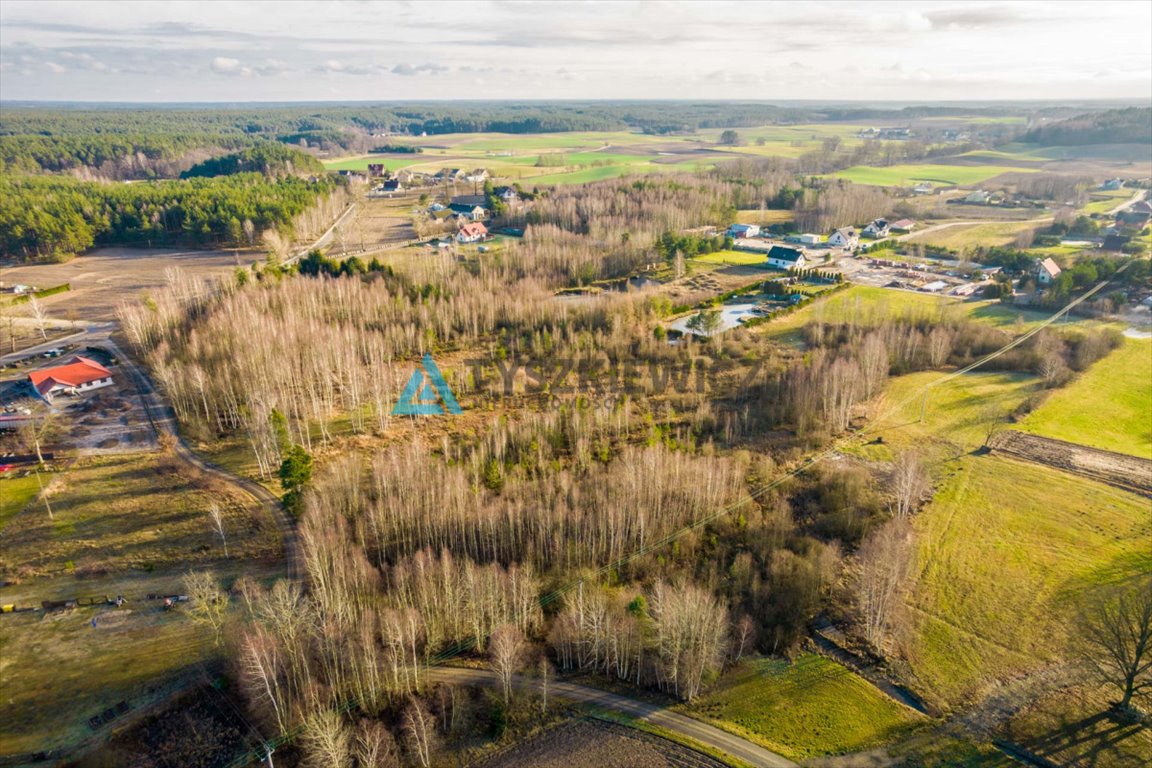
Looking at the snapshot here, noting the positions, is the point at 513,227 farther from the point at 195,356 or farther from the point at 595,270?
the point at 195,356

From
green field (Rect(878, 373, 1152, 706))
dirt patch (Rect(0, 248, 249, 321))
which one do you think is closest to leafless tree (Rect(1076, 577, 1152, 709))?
green field (Rect(878, 373, 1152, 706))

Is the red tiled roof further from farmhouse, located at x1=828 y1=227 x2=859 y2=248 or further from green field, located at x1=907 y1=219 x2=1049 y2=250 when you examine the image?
green field, located at x1=907 y1=219 x2=1049 y2=250

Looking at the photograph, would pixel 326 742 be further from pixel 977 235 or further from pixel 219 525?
pixel 977 235

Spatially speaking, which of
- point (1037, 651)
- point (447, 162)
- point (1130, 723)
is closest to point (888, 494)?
point (1037, 651)
